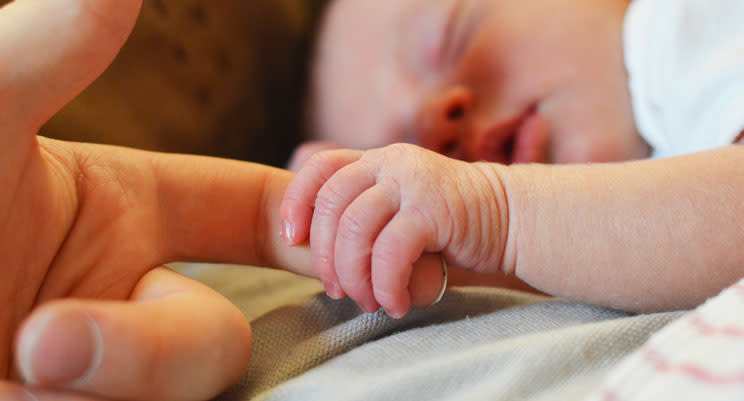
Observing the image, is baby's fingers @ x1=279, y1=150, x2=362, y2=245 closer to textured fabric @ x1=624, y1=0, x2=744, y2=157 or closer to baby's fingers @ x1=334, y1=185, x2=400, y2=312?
baby's fingers @ x1=334, y1=185, x2=400, y2=312

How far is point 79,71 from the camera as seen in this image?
0.41 meters

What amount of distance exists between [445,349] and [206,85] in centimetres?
61

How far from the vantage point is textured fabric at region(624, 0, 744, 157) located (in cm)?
66

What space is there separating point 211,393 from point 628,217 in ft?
1.16

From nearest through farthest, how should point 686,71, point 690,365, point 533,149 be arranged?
point 690,365, point 686,71, point 533,149

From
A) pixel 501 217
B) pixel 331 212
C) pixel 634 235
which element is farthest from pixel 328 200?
pixel 634 235

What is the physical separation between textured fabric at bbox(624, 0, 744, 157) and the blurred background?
56cm

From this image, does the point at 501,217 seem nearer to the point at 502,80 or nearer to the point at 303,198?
the point at 303,198

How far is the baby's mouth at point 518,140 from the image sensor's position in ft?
2.76

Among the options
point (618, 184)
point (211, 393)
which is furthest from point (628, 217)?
point (211, 393)

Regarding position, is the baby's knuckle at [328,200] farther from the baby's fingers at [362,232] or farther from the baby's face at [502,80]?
the baby's face at [502,80]

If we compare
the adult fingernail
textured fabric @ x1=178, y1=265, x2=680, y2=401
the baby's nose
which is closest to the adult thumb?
the adult fingernail

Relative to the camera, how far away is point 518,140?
0.86 metres

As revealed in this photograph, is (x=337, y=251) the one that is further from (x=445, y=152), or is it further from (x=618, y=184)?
(x=445, y=152)
